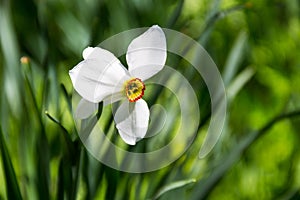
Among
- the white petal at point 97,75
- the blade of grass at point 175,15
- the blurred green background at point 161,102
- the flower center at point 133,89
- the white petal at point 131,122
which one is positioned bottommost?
the blurred green background at point 161,102

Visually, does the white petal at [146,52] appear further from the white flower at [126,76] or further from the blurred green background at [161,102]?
the blurred green background at [161,102]

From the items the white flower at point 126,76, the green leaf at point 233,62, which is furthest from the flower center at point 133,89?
the green leaf at point 233,62

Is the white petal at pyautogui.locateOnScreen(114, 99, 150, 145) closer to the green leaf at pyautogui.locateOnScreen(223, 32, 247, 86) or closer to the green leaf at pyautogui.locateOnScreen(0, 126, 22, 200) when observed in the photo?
the green leaf at pyautogui.locateOnScreen(0, 126, 22, 200)

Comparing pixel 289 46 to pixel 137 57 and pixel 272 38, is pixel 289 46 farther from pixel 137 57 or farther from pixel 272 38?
pixel 137 57

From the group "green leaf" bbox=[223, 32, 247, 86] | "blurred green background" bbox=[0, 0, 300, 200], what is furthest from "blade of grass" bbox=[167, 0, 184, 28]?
"green leaf" bbox=[223, 32, 247, 86]

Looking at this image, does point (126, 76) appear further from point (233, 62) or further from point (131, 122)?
point (233, 62)

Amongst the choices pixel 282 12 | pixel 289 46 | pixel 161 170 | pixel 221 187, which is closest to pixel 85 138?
pixel 161 170
